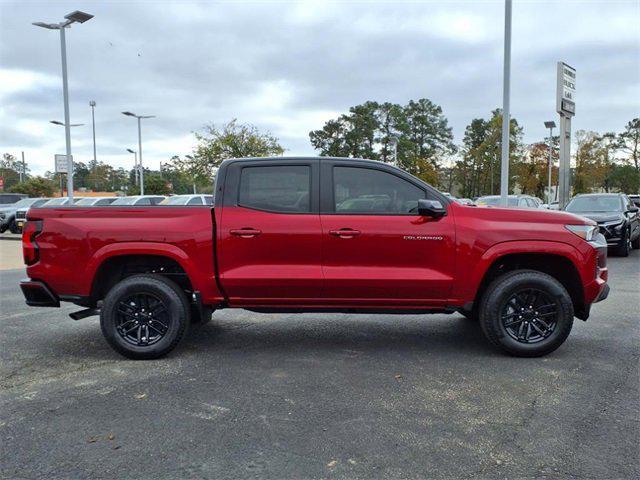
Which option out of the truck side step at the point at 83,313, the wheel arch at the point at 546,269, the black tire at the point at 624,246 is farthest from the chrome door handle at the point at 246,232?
the black tire at the point at 624,246

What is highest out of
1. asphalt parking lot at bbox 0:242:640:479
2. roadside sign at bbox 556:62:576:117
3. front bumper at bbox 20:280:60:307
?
roadside sign at bbox 556:62:576:117

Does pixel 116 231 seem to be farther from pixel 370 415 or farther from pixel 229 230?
pixel 370 415

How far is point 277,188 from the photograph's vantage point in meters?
5.07

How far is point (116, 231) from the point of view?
4.94m

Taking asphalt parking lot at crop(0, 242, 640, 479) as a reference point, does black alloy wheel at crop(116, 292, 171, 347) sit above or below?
above

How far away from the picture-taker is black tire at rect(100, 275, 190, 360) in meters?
4.94

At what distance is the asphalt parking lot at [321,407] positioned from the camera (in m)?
3.06

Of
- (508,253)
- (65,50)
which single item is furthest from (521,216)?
(65,50)

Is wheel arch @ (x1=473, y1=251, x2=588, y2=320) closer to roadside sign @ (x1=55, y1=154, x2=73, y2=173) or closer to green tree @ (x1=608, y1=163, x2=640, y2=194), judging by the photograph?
roadside sign @ (x1=55, y1=154, x2=73, y2=173)

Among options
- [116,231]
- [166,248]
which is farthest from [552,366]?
[116,231]

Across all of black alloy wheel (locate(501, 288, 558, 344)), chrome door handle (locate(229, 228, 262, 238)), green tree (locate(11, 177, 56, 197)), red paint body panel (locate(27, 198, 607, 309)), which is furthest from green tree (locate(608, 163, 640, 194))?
chrome door handle (locate(229, 228, 262, 238))

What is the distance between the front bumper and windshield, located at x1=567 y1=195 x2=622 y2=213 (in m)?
13.1

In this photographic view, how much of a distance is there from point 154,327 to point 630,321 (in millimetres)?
5530

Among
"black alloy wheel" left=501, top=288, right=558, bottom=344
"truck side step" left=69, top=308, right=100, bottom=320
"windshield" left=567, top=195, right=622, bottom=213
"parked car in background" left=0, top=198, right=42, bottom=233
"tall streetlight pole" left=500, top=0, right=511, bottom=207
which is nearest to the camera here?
"black alloy wheel" left=501, top=288, right=558, bottom=344
